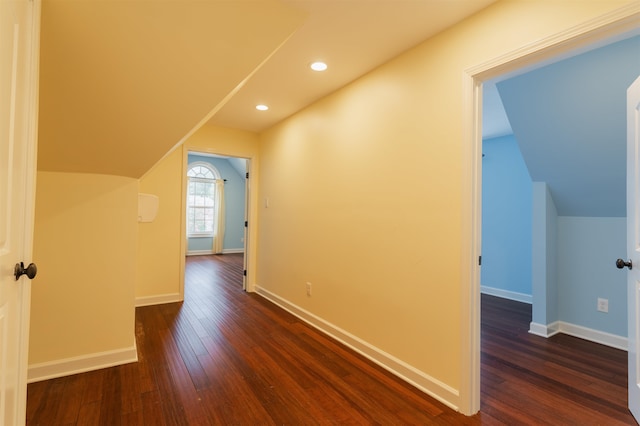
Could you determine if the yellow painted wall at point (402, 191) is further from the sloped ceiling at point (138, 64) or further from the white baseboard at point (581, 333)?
the white baseboard at point (581, 333)

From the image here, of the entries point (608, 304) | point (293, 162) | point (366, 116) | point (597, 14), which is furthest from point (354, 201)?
point (608, 304)

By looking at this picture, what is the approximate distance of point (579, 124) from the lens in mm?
2562

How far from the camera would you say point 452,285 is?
6.29 feet

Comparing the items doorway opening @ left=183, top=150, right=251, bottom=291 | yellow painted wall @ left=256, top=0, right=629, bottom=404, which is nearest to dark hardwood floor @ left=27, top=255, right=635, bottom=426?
yellow painted wall @ left=256, top=0, right=629, bottom=404

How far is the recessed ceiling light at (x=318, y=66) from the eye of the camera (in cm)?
250

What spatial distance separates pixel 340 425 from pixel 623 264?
1796 millimetres

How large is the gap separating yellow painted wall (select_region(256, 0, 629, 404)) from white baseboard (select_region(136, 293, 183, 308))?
1.70 meters

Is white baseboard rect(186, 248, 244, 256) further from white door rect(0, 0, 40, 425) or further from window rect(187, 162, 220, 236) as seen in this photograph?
white door rect(0, 0, 40, 425)

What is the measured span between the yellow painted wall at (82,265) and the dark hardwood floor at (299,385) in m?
0.26

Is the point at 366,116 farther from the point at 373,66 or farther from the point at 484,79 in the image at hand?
the point at 484,79

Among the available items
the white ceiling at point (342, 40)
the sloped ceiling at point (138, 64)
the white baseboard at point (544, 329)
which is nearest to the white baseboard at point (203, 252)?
the white ceiling at point (342, 40)

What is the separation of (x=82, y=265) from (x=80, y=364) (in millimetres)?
699

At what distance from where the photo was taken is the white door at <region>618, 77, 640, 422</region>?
5.50ft

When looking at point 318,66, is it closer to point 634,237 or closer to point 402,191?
point 402,191
